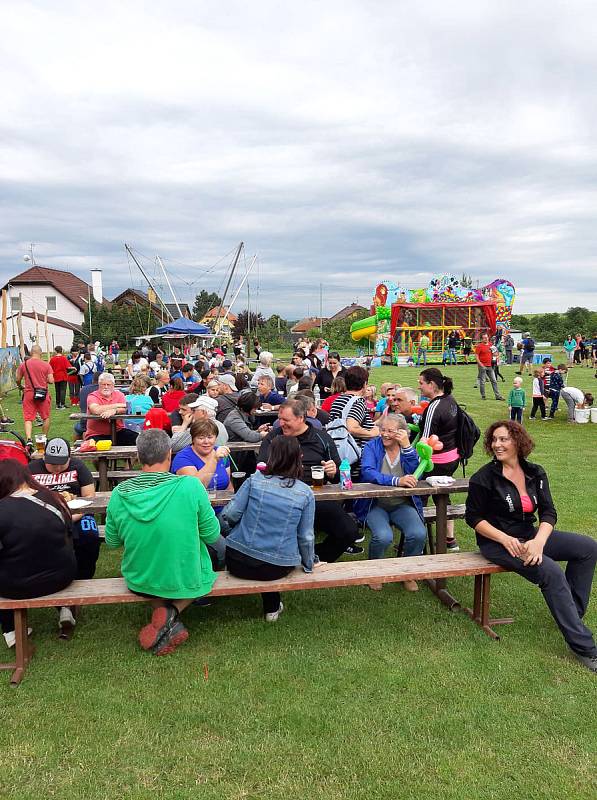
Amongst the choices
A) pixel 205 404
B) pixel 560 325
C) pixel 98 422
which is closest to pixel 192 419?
pixel 205 404

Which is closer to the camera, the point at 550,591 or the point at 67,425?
the point at 550,591

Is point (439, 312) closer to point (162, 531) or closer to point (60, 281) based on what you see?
point (162, 531)

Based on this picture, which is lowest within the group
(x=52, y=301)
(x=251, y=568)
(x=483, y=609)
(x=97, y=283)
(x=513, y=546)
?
(x=483, y=609)

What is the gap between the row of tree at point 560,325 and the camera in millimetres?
47969

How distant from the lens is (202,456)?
4.58 m

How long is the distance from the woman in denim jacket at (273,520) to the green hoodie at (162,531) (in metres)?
0.23

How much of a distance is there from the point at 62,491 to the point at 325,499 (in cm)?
198

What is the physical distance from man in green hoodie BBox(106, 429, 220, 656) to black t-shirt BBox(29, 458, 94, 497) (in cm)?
97

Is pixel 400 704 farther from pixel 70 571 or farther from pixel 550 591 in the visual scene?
pixel 70 571

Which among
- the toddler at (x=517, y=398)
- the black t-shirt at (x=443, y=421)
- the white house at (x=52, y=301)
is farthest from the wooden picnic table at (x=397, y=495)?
the white house at (x=52, y=301)

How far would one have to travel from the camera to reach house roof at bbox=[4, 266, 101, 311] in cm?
5141

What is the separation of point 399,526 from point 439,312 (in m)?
27.7

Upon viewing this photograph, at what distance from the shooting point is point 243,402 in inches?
251

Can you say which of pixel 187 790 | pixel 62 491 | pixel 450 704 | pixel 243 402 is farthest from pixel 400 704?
pixel 243 402
